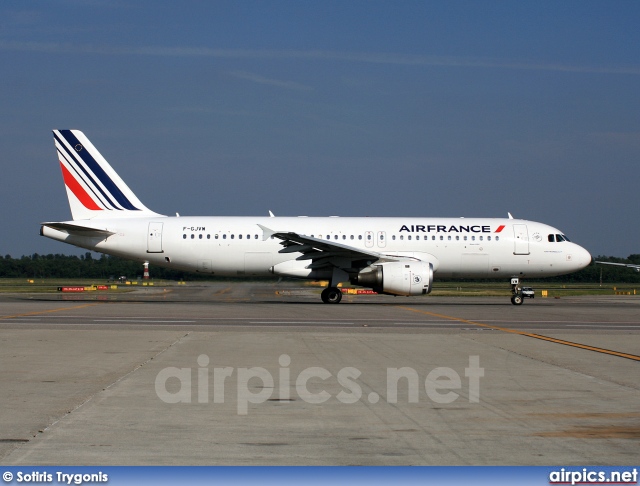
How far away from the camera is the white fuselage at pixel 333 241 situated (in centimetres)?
3200

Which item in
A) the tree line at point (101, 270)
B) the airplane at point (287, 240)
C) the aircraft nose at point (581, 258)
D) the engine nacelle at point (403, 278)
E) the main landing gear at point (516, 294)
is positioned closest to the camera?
the engine nacelle at point (403, 278)

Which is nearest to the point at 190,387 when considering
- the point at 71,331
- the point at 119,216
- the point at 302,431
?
the point at 302,431

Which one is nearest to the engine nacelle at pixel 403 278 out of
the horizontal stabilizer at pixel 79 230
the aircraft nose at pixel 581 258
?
the aircraft nose at pixel 581 258

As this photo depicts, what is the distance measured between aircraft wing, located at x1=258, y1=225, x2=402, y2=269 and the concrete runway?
11.3 metres

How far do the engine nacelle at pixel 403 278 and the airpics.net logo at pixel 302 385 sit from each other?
17.3m

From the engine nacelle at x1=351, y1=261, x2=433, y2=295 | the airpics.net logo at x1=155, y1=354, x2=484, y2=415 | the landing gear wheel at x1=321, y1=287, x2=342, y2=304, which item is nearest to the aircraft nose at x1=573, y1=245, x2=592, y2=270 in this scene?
the engine nacelle at x1=351, y1=261, x2=433, y2=295

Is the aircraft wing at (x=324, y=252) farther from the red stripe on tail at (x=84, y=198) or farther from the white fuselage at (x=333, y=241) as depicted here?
the red stripe on tail at (x=84, y=198)

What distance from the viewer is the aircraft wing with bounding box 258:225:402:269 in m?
29.5

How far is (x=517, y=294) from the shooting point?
3294 centimetres

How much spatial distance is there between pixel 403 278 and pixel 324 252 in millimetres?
3379

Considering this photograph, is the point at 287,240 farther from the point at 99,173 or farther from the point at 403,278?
the point at 99,173

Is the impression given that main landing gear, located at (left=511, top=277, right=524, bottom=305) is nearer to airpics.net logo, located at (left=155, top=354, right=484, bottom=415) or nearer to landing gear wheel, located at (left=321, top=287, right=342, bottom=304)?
landing gear wheel, located at (left=321, top=287, right=342, bottom=304)

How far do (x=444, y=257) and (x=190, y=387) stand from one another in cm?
2399

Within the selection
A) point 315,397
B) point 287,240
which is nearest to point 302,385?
point 315,397
